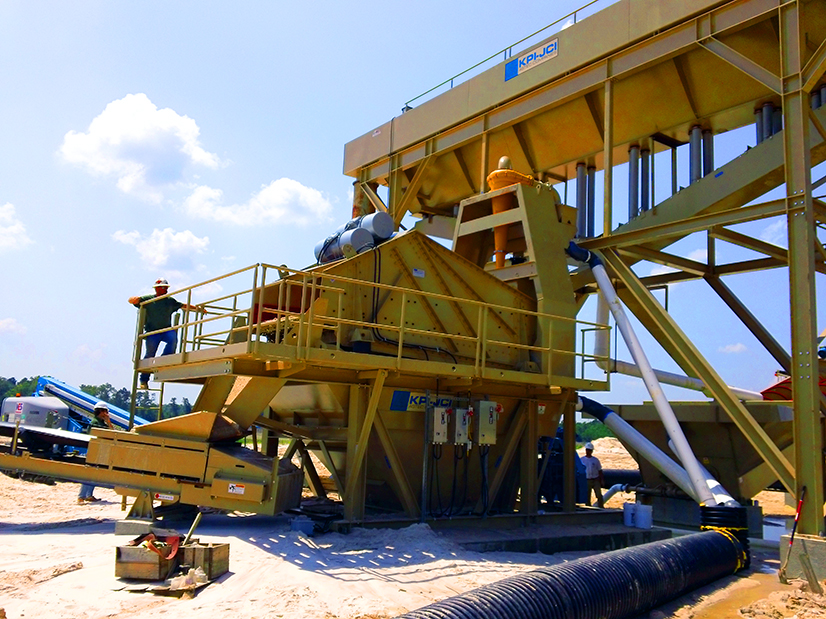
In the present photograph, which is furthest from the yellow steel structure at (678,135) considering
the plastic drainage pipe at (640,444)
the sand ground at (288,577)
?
the sand ground at (288,577)

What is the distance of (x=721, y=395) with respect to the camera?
1078 centimetres

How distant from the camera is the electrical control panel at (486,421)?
36.1ft

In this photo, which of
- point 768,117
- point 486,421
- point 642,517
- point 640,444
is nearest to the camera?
point 486,421

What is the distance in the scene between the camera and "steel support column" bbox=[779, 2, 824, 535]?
902 centimetres

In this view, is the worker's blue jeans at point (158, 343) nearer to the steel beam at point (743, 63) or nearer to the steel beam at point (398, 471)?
the steel beam at point (398, 471)

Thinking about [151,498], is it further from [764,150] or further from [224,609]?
[764,150]

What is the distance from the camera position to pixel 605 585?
643 centimetres

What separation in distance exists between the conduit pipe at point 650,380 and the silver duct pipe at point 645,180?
3.08m

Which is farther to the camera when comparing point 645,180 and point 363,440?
point 645,180

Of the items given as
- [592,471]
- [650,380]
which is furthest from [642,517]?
[592,471]

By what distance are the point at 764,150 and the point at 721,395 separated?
4.44 m

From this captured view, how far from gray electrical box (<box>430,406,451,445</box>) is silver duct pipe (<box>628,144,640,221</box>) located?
21.1ft

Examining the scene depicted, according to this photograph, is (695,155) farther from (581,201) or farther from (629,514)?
(629,514)

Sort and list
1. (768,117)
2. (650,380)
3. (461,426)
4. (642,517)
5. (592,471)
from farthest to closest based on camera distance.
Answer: (592,471) < (768,117) < (642,517) < (650,380) < (461,426)
